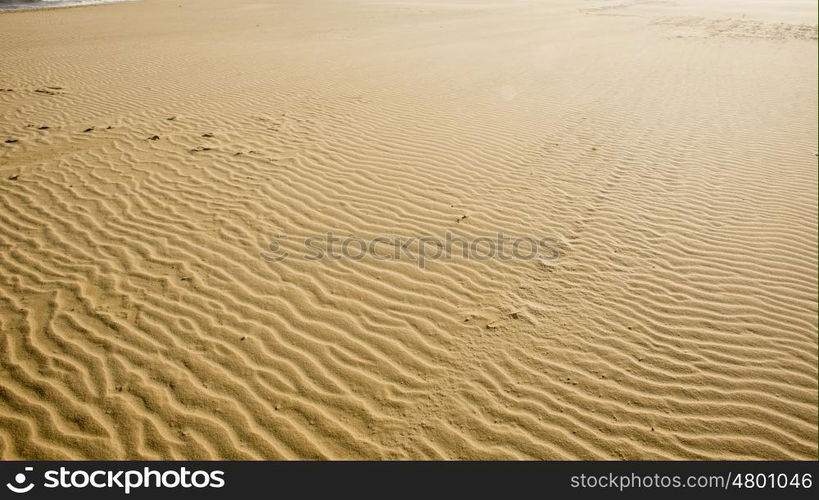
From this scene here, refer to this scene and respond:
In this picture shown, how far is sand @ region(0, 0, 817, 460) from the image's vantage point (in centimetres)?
353

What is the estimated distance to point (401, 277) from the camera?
5.11m

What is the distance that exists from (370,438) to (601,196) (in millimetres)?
5301

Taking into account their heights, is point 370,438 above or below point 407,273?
below

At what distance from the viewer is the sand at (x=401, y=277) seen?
11.6 ft

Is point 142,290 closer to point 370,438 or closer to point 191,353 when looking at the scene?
point 191,353

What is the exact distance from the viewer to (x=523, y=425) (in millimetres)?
3561
